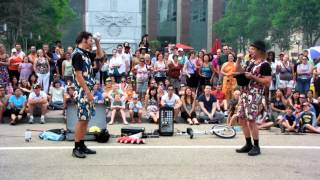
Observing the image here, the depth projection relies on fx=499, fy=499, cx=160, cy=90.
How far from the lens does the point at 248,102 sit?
795 centimetres

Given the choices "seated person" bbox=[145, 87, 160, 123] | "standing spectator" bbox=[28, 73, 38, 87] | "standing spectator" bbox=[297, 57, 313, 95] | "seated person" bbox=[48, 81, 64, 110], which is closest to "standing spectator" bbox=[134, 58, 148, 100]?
"seated person" bbox=[145, 87, 160, 123]

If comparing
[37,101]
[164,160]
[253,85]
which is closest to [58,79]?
[37,101]

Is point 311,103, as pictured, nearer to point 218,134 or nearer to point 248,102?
point 218,134

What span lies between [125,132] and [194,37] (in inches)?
2118

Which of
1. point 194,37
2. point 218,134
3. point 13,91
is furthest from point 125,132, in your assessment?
point 194,37

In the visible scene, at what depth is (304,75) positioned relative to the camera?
595 inches

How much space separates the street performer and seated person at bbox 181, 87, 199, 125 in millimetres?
5771

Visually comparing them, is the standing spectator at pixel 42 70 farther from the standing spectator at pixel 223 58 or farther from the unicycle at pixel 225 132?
the unicycle at pixel 225 132

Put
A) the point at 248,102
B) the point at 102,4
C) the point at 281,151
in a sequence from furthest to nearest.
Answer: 1. the point at 102,4
2. the point at 281,151
3. the point at 248,102

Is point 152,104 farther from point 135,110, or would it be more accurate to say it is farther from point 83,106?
point 83,106

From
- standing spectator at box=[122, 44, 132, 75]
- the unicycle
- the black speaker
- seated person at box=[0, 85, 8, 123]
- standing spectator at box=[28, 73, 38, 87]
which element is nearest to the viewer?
the unicycle

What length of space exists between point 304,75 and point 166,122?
Result: 6.17 metres

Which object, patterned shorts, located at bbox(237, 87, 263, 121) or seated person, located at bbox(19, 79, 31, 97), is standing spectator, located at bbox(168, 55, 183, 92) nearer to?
seated person, located at bbox(19, 79, 31, 97)

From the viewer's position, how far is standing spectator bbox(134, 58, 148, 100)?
15.3m
